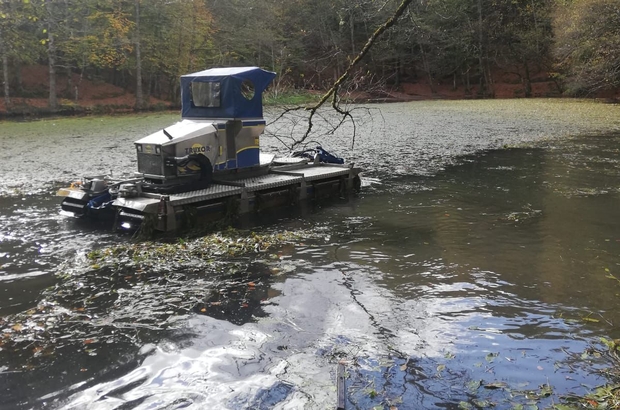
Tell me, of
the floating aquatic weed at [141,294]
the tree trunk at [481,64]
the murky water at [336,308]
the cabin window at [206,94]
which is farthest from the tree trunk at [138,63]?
the floating aquatic weed at [141,294]

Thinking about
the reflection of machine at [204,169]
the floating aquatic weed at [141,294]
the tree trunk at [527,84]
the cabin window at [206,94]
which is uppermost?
the tree trunk at [527,84]

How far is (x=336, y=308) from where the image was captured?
6617mm

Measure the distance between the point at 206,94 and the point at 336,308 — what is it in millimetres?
6426

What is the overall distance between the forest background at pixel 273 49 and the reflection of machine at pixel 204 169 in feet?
62.8

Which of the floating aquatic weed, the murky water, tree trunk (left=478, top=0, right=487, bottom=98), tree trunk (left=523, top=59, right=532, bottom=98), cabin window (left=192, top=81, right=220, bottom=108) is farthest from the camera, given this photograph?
tree trunk (left=523, top=59, right=532, bottom=98)

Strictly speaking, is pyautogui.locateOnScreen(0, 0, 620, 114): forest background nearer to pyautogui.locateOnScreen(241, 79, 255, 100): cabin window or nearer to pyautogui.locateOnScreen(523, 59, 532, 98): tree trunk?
pyautogui.locateOnScreen(523, 59, 532, 98): tree trunk

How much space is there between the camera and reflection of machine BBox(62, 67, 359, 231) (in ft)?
32.5

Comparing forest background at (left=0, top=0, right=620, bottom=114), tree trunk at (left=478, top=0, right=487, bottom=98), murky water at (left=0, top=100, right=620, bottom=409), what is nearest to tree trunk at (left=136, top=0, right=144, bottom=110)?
forest background at (left=0, top=0, right=620, bottom=114)

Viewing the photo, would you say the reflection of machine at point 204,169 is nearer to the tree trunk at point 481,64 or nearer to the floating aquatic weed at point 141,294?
the floating aquatic weed at point 141,294

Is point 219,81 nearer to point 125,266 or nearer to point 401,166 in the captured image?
Answer: point 125,266

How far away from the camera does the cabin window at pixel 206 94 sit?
1127cm

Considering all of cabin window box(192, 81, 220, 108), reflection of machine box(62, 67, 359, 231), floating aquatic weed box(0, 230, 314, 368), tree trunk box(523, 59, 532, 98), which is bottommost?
floating aquatic weed box(0, 230, 314, 368)

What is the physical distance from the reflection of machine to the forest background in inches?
754

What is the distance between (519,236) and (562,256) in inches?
46.7
